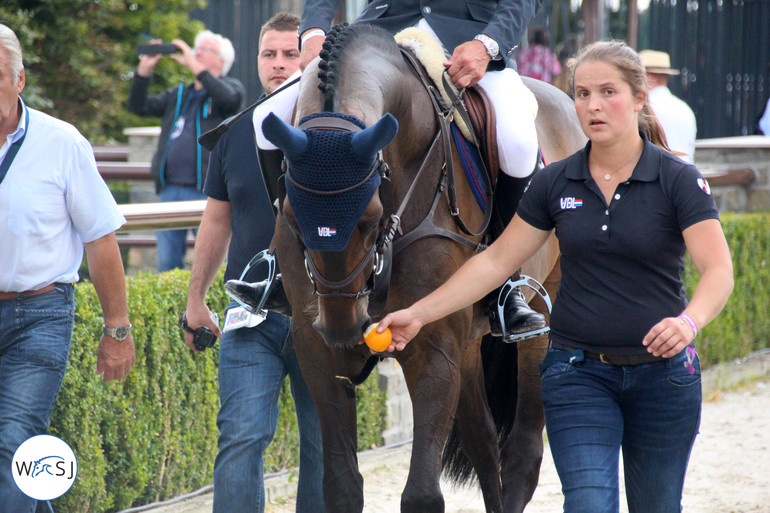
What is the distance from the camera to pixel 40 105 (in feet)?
40.1

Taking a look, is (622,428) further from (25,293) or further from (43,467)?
(25,293)

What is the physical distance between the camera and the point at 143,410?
475 centimetres

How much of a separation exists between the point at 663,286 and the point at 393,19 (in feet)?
5.49

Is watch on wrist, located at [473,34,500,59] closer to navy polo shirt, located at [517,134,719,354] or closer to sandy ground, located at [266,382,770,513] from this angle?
navy polo shirt, located at [517,134,719,354]

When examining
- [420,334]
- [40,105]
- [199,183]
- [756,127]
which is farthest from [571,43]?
[420,334]

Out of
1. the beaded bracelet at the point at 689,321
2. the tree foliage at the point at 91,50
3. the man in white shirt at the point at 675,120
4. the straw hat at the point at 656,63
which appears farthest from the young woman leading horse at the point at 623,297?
the tree foliage at the point at 91,50

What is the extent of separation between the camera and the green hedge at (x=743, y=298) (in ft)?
27.5

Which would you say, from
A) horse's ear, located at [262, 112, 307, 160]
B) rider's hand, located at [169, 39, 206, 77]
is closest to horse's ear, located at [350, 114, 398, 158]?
horse's ear, located at [262, 112, 307, 160]

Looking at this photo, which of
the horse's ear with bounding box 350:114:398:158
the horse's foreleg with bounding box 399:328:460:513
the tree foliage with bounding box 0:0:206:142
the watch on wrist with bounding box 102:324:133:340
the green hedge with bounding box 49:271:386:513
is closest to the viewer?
the horse's ear with bounding box 350:114:398:158

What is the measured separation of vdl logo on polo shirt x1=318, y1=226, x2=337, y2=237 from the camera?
2.88 m

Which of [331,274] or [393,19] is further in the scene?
[393,19]

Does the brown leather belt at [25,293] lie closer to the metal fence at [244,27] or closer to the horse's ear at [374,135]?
the horse's ear at [374,135]

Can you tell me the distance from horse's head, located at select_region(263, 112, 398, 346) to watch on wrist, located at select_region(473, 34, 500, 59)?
845mm

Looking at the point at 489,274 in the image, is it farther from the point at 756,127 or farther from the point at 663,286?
the point at 756,127
